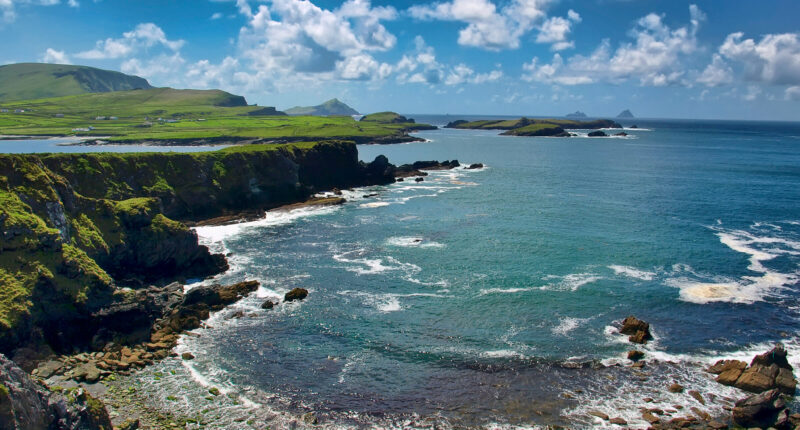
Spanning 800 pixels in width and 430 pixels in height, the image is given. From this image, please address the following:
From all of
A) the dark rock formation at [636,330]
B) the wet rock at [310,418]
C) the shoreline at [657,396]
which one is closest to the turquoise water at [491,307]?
the shoreline at [657,396]

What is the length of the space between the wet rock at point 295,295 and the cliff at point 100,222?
40.7 feet

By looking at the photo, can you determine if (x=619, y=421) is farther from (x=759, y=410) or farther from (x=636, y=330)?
(x=636, y=330)

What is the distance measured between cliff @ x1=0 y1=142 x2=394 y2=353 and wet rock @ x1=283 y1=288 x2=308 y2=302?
1241 cm

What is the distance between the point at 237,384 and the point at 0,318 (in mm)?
17044

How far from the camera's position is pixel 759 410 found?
29.3m

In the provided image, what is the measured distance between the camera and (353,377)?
3469 cm

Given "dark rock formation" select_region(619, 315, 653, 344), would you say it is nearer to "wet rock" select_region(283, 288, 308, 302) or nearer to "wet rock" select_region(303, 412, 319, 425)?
"wet rock" select_region(303, 412, 319, 425)

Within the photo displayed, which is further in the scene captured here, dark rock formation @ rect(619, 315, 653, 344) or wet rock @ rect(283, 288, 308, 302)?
wet rock @ rect(283, 288, 308, 302)

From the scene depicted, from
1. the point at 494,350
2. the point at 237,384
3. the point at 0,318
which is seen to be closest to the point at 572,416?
the point at 494,350

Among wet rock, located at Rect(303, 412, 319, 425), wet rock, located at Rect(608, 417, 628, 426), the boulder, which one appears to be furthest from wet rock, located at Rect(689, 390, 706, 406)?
wet rock, located at Rect(303, 412, 319, 425)

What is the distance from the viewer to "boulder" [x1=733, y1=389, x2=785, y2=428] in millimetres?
29250

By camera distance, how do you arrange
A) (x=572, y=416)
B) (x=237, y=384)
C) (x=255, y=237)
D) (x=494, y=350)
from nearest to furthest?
1. (x=572, y=416)
2. (x=237, y=384)
3. (x=494, y=350)
4. (x=255, y=237)

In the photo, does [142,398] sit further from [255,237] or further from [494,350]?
[255,237]

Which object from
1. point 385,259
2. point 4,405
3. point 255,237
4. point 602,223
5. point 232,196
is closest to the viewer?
point 4,405
